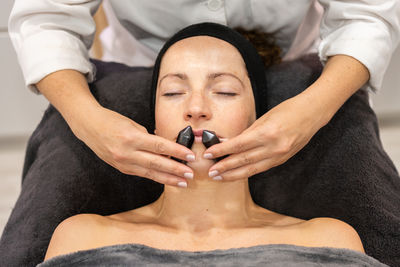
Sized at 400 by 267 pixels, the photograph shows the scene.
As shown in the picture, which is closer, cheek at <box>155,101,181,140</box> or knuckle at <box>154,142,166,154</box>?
knuckle at <box>154,142,166,154</box>

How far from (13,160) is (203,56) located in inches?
63.8

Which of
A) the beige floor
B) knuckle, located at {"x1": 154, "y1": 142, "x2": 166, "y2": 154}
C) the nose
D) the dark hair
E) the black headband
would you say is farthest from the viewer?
the beige floor

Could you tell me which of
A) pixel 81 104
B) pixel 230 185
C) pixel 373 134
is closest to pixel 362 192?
pixel 373 134

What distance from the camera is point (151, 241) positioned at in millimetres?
1204

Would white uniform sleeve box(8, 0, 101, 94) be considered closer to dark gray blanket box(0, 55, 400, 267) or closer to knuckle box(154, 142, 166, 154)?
dark gray blanket box(0, 55, 400, 267)

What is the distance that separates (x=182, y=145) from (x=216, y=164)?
9 centimetres

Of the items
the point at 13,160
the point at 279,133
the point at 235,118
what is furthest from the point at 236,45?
the point at 13,160

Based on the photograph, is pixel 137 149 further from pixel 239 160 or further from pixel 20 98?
pixel 20 98

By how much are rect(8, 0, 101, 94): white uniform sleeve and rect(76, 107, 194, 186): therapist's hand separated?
0.30m

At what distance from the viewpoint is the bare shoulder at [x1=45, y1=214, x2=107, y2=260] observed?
116cm

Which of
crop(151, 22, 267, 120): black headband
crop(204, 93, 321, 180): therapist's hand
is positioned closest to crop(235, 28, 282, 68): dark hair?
crop(151, 22, 267, 120): black headband

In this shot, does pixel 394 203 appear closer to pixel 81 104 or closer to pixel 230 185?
pixel 230 185

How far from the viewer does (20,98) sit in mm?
2398

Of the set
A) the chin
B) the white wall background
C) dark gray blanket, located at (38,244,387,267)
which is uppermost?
the chin
